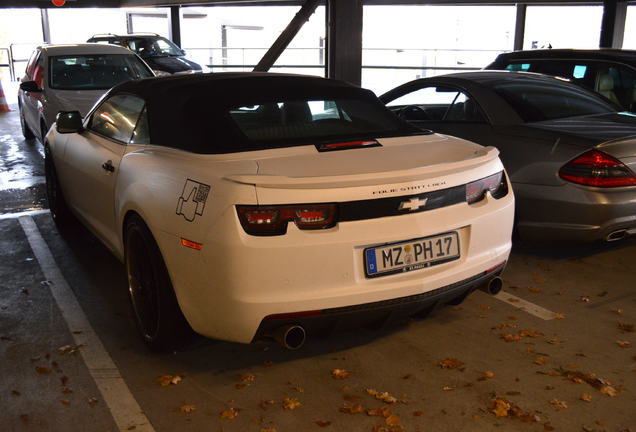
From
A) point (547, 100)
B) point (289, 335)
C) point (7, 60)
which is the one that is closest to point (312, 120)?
point (289, 335)

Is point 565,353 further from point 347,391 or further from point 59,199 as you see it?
point 59,199

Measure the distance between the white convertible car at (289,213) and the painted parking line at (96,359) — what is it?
0.27 meters

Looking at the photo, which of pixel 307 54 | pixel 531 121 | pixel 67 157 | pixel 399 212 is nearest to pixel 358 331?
pixel 399 212

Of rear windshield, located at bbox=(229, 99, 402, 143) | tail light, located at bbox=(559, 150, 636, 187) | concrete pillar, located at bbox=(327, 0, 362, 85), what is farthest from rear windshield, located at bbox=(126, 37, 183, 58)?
tail light, located at bbox=(559, 150, 636, 187)

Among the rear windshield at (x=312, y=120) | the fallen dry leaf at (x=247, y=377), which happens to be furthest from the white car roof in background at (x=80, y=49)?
the fallen dry leaf at (x=247, y=377)

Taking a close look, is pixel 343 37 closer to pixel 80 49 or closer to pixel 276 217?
pixel 80 49

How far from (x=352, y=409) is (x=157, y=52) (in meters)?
15.3

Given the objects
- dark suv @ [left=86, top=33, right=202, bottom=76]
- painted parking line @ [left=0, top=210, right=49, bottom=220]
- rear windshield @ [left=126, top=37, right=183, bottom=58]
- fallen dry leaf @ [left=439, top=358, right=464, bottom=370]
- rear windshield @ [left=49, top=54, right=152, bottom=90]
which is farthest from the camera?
rear windshield @ [left=126, top=37, right=183, bottom=58]

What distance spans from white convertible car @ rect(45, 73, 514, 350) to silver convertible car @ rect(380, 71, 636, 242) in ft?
4.16

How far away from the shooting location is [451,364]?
3.44 m

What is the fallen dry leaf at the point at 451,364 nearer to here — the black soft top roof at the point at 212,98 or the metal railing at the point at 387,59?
the black soft top roof at the point at 212,98

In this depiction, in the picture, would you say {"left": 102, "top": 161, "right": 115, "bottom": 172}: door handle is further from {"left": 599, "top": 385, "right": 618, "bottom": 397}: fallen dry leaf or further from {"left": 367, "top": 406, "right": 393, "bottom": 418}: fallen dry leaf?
{"left": 599, "top": 385, "right": 618, "bottom": 397}: fallen dry leaf

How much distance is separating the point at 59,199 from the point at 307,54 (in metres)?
15.2

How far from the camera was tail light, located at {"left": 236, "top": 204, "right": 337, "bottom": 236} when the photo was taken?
9.41 ft
